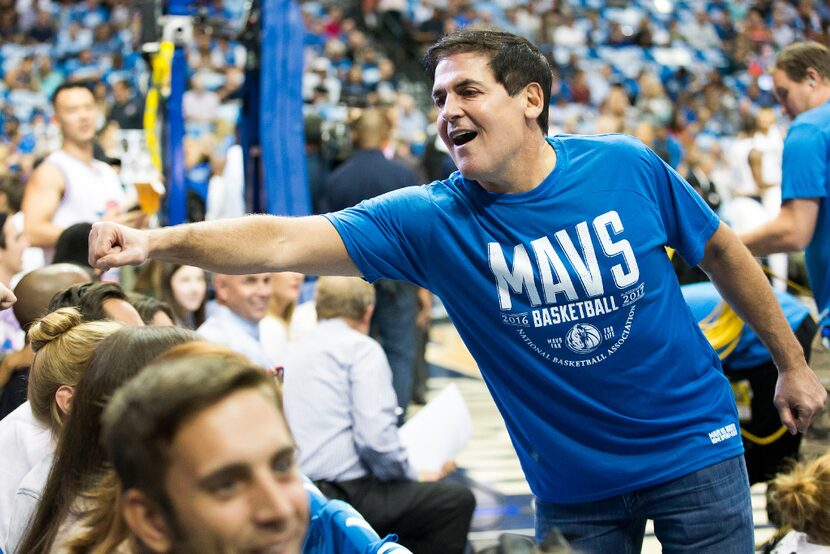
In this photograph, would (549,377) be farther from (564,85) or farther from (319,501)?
(564,85)

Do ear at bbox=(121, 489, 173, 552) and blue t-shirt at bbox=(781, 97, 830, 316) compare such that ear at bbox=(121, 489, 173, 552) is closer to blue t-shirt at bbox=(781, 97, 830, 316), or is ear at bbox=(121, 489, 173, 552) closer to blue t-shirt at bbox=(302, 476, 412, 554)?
blue t-shirt at bbox=(302, 476, 412, 554)

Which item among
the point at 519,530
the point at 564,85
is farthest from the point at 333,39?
the point at 519,530

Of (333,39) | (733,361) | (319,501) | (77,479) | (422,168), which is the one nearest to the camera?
(77,479)

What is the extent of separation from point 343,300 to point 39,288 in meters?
1.24

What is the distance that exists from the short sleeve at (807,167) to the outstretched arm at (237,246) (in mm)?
2005

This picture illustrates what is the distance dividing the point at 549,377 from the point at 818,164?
190 centimetres

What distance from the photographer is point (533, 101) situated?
2648mm

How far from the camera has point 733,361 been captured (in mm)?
4551

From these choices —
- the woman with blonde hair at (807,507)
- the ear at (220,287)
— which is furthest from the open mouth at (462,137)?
the ear at (220,287)

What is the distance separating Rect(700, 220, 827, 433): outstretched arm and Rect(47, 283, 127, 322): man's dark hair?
5.42 ft

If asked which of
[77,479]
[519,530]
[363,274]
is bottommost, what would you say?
[519,530]

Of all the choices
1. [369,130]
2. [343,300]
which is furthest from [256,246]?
[369,130]

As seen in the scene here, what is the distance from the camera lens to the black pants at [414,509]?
4191mm

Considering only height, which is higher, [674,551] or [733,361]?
[733,361]
